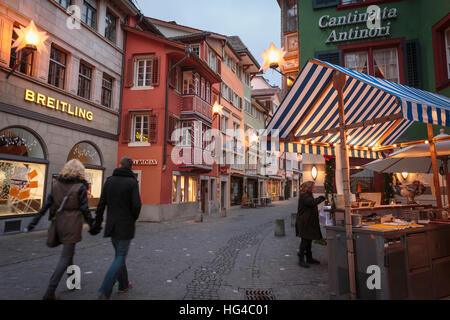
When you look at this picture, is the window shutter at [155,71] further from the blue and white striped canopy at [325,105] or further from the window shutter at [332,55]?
the blue and white striped canopy at [325,105]

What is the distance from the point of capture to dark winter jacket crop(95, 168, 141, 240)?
4.06 meters

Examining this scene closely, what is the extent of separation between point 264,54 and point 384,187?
22.4 ft

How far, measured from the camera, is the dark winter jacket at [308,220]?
20.0 feet

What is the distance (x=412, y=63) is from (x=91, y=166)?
14.3 metres

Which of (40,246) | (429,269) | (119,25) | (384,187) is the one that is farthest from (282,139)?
(119,25)

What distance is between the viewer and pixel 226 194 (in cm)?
2645

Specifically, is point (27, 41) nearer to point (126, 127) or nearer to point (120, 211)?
point (126, 127)

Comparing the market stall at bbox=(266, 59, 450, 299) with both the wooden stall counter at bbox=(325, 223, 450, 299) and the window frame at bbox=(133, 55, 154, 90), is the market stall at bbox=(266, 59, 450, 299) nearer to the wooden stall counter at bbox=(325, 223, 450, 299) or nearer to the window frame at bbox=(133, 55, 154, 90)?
the wooden stall counter at bbox=(325, 223, 450, 299)

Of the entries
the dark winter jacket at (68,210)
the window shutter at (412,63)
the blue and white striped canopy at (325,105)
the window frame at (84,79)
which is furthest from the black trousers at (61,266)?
the window shutter at (412,63)

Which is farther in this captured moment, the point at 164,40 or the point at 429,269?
the point at 164,40

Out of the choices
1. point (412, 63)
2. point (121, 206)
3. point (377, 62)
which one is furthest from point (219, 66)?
point (121, 206)

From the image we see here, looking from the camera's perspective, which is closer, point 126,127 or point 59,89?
point 59,89

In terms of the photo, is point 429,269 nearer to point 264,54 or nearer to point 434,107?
point 434,107

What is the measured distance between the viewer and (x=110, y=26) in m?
16.0
